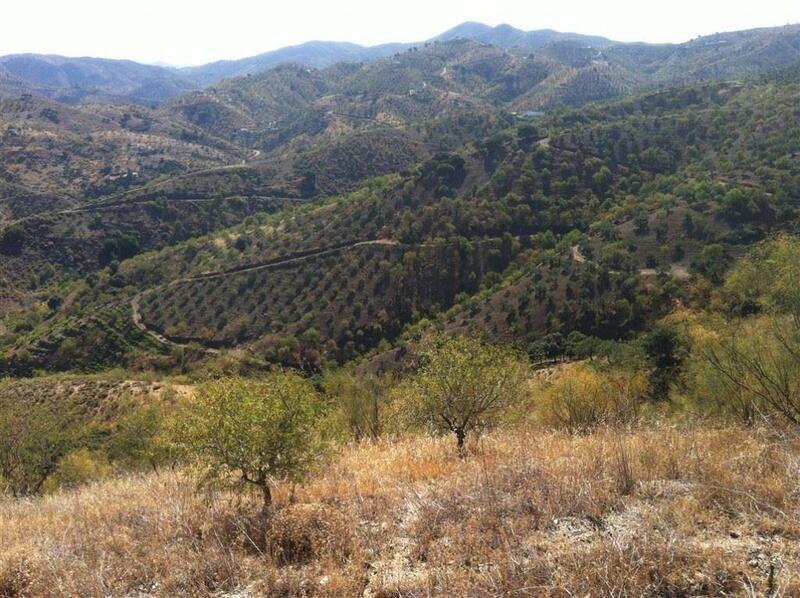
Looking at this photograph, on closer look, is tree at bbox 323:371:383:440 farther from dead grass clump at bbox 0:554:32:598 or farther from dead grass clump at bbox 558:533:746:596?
dead grass clump at bbox 558:533:746:596

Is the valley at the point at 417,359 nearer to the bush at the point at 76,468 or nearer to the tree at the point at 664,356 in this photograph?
the tree at the point at 664,356

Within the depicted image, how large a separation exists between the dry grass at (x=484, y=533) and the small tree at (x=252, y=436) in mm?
619

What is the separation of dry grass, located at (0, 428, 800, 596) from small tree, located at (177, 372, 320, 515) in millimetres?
619

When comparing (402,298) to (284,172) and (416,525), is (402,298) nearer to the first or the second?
(416,525)

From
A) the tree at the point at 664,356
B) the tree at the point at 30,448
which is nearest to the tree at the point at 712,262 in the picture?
the tree at the point at 664,356

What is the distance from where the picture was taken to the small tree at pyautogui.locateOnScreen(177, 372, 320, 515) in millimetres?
8477

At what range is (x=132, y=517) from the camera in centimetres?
866

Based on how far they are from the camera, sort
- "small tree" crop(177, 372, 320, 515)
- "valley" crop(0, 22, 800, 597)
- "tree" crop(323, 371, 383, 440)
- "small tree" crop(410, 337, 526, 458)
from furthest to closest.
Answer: "tree" crop(323, 371, 383, 440) < "small tree" crop(410, 337, 526, 458) < "small tree" crop(177, 372, 320, 515) < "valley" crop(0, 22, 800, 597)

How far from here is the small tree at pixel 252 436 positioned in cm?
848

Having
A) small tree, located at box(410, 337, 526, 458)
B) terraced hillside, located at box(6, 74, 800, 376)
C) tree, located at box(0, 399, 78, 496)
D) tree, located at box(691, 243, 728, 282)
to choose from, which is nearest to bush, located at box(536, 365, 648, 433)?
small tree, located at box(410, 337, 526, 458)

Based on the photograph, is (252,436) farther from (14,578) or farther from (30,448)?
(30,448)

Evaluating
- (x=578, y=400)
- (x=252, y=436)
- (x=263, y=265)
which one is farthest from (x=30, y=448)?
(x=263, y=265)

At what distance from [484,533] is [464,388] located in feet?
24.9

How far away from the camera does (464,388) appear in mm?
14078
